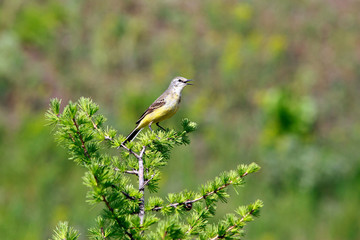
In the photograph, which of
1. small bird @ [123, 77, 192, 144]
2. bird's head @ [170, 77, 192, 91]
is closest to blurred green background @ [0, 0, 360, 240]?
bird's head @ [170, 77, 192, 91]

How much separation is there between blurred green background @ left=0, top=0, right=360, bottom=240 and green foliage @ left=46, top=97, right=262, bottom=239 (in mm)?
6964

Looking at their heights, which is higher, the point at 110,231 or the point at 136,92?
the point at 136,92

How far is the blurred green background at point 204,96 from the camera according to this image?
11.2m

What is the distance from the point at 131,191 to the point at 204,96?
12.3 metres

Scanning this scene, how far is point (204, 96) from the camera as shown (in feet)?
49.2

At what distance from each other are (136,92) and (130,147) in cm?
1085

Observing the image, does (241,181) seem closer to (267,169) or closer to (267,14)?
Result: (267,169)

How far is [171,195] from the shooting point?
9.45ft

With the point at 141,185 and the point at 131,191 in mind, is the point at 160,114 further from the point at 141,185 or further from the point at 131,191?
the point at 131,191

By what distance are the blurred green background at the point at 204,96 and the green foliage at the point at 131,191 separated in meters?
6.96

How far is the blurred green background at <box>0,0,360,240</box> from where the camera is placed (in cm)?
1120

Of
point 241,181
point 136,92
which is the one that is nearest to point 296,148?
point 136,92

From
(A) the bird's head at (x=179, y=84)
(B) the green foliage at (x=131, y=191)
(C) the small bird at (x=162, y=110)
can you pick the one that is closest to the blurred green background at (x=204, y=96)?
(A) the bird's head at (x=179, y=84)

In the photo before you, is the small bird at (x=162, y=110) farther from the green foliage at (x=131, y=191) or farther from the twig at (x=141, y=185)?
the twig at (x=141, y=185)
